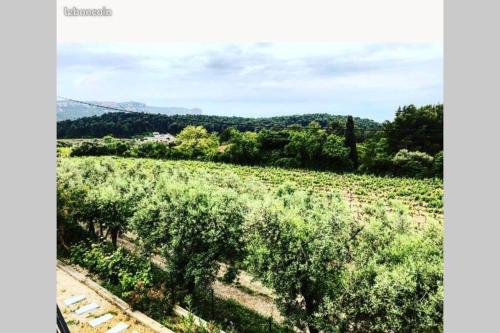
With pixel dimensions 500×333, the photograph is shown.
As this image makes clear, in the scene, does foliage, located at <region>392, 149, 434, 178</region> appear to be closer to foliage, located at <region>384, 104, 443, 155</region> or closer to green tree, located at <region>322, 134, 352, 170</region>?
foliage, located at <region>384, 104, 443, 155</region>

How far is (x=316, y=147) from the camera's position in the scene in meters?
15.4

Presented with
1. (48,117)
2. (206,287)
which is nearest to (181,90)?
(48,117)

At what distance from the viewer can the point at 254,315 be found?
1240 centimetres

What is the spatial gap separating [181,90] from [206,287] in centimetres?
609

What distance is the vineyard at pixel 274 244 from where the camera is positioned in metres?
9.16

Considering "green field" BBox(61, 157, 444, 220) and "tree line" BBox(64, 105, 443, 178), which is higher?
"tree line" BBox(64, 105, 443, 178)

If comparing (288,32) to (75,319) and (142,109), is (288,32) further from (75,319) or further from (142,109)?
(75,319)

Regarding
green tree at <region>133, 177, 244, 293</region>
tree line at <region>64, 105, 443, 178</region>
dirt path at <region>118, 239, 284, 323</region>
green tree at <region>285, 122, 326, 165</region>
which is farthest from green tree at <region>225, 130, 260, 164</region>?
dirt path at <region>118, 239, 284, 323</region>

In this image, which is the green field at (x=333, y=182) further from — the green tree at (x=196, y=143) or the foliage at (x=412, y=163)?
the green tree at (x=196, y=143)

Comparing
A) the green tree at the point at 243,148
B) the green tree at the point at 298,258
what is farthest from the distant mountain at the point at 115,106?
the green tree at the point at 298,258

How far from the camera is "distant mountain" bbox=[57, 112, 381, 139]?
13.9 m
